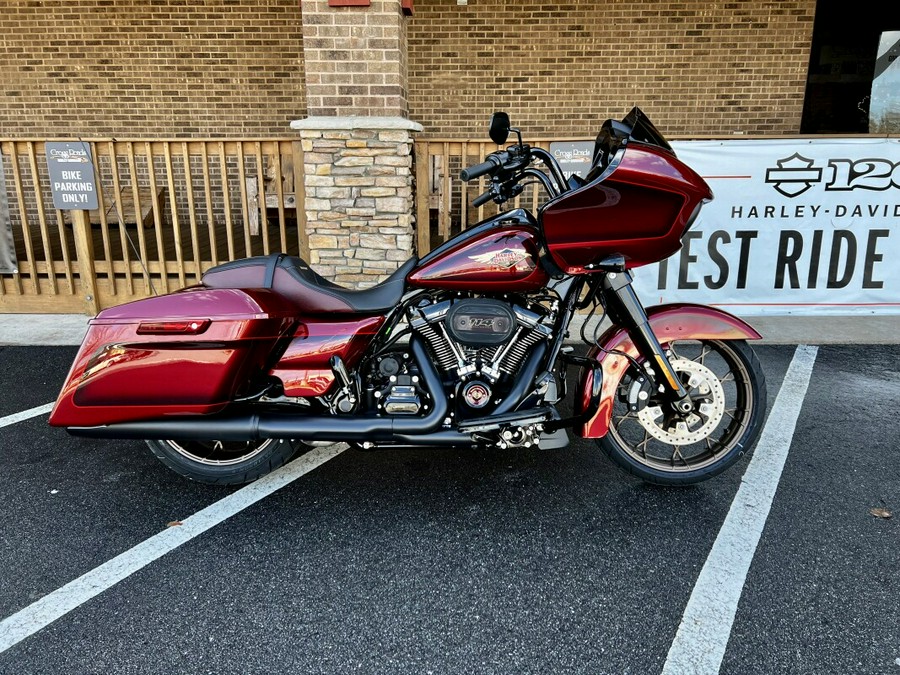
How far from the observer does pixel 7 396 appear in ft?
13.7

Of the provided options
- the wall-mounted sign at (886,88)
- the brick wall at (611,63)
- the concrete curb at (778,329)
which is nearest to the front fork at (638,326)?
the concrete curb at (778,329)

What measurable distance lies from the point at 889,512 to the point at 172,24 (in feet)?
32.3

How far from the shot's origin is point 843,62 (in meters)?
10.3

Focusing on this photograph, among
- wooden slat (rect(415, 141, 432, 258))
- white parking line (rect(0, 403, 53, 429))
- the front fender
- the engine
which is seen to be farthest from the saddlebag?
wooden slat (rect(415, 141, 432, 258))

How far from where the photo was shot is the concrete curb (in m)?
5.21

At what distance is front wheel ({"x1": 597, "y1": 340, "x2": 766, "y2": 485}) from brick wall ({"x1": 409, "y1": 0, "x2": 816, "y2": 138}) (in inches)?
274

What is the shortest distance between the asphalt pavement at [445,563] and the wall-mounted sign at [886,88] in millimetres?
7052

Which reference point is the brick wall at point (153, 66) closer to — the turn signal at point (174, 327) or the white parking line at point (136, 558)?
the white parking line at point (136, 558)

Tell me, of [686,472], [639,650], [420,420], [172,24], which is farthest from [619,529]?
[172,24]

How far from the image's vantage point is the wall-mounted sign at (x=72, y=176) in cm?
546

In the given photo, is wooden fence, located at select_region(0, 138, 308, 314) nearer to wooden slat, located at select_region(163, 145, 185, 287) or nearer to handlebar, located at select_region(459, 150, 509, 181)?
wooden slat, located at select_region(163, 145, 185, 287)

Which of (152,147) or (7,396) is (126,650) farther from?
(152,147)

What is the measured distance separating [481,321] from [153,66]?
28.4 ft

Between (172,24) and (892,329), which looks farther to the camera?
(172,24)
